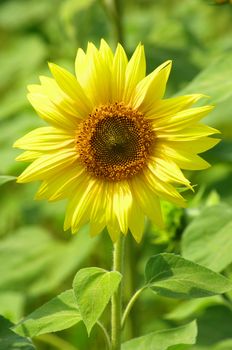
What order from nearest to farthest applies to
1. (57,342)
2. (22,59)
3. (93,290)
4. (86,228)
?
1. (93,290)
2. (57,342)
3. (86,228)
4. (22,59)

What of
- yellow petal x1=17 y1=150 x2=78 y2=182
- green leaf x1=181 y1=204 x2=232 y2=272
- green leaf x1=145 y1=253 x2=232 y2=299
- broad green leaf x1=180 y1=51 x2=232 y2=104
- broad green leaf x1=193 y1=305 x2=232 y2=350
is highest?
yellow petal x1=17 y1=150 x2=78 y2=182

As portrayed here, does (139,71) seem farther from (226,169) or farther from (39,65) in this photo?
(39,65)

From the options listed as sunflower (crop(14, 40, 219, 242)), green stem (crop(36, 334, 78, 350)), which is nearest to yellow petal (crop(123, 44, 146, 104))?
sunflower (crop(14, 40, 219, 242))

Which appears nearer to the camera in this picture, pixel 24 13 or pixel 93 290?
pixel 93 290

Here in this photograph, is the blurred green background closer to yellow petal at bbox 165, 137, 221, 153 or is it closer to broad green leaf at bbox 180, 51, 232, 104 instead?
broad green leaf at bbox 180, 51, 232, 104

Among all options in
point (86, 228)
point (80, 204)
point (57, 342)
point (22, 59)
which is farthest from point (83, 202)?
point (22, 59)

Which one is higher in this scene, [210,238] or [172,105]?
[172,105]

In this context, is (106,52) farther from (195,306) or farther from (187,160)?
(195,306)

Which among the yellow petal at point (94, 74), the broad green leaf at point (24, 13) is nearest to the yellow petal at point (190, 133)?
the yellow petal at point (94, 74)
